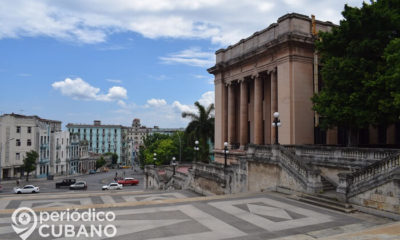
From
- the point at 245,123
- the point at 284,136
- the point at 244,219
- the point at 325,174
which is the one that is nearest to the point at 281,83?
the point at 284,136

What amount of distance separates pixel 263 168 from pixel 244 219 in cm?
895

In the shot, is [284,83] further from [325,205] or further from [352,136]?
[325,205]

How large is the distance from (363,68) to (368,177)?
8728 millimetres

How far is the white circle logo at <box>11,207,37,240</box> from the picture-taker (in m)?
10.8

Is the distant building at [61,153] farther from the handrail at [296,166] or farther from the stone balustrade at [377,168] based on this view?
the stone balustrade at [377,168]

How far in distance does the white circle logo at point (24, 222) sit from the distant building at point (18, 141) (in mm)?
49225

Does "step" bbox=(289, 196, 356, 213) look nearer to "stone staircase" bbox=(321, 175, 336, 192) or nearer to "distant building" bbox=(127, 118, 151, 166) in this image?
"stone staircase" bbox=(321, 175, 336, 192)

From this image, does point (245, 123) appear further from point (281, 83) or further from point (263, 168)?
point (263, 168)

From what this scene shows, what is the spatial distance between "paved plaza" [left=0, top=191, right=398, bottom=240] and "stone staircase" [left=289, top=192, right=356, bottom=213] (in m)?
0.42

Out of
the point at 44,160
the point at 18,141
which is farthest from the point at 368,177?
the point at 44,160

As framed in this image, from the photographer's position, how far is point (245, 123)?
1399 inches

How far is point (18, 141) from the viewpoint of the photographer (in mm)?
61906

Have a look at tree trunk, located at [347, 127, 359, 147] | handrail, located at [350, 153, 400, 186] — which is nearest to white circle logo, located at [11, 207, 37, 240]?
handrail, located at [350, 153, 400, 186]

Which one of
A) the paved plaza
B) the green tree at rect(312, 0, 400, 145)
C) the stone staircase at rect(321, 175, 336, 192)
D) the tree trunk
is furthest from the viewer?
the tree trunk
